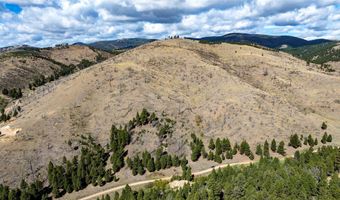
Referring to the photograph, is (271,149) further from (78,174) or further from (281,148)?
(78,174)

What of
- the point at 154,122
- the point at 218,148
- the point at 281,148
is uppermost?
the point at 154,122

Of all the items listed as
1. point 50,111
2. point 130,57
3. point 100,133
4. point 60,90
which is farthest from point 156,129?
point 130,57

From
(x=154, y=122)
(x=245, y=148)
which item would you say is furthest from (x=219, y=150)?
(x=154, y=122)

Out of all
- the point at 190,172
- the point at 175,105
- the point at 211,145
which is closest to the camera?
the point at 190,172

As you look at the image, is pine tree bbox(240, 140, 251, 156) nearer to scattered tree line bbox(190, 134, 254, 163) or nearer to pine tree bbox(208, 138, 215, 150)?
scattered tree line bbox(190, 134, 254, 163)

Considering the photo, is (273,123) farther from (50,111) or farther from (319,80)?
A: (50,111)

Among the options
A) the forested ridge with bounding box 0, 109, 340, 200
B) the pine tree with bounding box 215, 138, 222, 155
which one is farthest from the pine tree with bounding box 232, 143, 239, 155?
the pine tree with bounding box 215, 138, 222, 155
